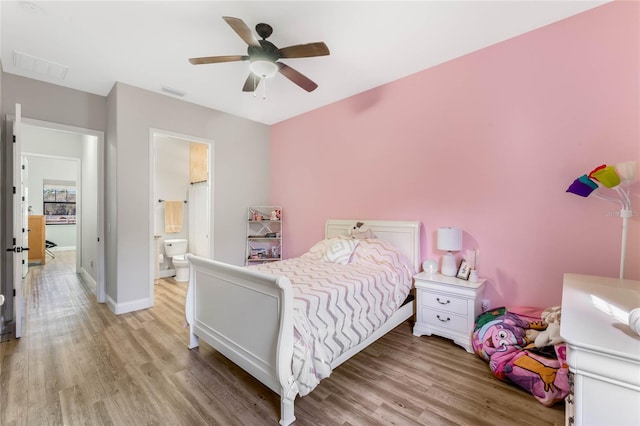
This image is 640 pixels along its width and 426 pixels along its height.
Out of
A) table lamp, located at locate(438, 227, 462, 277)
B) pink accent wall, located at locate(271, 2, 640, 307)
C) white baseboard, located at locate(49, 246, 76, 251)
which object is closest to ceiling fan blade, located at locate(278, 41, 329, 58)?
pink accent wall, located at locate(271, 2, 640, 307)

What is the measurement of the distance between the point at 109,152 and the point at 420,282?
4239 mm

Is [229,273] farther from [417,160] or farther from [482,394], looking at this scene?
[417,160]

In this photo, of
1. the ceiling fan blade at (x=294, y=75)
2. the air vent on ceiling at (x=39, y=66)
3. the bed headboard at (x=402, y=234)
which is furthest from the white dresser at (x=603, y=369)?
the air vent on ceiling at (x=39, y=66)

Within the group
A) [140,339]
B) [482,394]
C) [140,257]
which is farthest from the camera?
[140,257]

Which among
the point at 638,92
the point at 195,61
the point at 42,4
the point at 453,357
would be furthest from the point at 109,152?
the point at 638,92

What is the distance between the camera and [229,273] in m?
2.06

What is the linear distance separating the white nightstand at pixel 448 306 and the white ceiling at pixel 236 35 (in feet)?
7.62

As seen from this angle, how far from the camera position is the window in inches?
301

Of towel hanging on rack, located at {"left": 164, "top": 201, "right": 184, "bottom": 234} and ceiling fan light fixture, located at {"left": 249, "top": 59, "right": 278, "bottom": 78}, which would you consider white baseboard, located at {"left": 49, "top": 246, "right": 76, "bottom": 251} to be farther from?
ceiling fan light fixture, located at {"left": 249, "top": 59, "right": 278, "bottom": 78}

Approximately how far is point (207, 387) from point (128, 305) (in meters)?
2.12

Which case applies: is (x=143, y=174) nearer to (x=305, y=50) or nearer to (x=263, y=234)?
(x=263, y=234)

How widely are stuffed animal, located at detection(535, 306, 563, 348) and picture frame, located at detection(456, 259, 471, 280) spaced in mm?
660

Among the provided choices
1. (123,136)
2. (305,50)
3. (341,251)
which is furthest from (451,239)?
(123,136)

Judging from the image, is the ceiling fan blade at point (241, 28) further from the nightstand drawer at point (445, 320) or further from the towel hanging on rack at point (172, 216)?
the towel hanging on rack at point (172, 216)
